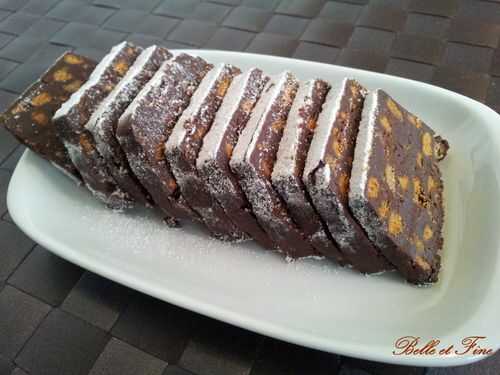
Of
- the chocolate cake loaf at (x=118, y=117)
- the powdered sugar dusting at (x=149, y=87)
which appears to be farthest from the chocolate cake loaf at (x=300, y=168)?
the chocolate cake loaf at (x=118, y=117)

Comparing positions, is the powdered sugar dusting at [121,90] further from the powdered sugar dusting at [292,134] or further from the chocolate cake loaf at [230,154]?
the powdered sugar dusting at [292,134]

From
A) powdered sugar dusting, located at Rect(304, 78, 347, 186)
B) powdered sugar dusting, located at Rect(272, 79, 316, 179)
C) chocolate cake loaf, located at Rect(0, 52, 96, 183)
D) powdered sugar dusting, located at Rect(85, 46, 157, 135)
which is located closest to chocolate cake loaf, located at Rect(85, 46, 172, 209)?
powdered sugar dusting, located at Rect(85, 46, 157, 135)

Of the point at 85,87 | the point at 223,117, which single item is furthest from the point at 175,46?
the point at 223,117

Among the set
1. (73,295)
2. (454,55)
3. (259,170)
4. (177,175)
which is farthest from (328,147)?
(454,55)

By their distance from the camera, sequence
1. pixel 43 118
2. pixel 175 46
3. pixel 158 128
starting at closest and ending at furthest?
pixel 158 128 → pixel 43 118 → pixel 175 46

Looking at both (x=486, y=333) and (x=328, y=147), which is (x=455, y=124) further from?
(x=486, y=333)

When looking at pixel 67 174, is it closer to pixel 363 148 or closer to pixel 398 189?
pixel 363 148

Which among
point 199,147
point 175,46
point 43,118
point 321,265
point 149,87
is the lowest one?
point 321,265
